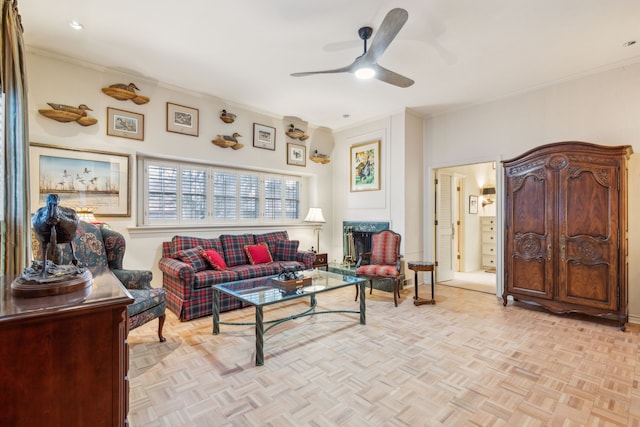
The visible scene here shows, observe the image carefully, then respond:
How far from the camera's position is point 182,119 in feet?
14.1

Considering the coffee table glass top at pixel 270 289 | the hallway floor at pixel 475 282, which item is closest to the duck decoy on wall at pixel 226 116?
the coffee table glass top at pixel 270 289

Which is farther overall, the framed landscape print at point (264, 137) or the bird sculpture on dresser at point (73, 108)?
the framed landscape print at point (264, 137)

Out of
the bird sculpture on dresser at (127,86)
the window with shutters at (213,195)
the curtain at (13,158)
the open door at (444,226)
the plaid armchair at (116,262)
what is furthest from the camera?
the open door at (444,226)

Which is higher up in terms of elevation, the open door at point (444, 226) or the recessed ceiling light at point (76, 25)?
the recessed ceiling light at point (76, 25)

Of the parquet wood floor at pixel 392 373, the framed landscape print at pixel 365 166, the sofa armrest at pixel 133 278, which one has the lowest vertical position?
the parquet wood floor at pixel 392 373

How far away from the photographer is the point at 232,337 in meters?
3.00

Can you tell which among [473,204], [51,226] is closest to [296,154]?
[473,204]

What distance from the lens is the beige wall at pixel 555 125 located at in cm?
347

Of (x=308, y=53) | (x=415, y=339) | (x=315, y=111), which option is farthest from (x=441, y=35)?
(x=415, y=339)

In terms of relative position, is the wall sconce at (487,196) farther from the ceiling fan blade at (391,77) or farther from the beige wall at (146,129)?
the ceiling fan blade at (391,77)

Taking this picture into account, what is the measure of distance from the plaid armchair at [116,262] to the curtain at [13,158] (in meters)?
0.43

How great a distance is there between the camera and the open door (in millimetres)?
5422

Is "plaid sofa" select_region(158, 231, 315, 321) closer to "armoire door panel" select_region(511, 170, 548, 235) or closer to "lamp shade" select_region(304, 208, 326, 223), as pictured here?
"lamp shade" select_region(304, 208, 326, 223)

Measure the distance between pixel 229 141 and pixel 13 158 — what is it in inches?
107
